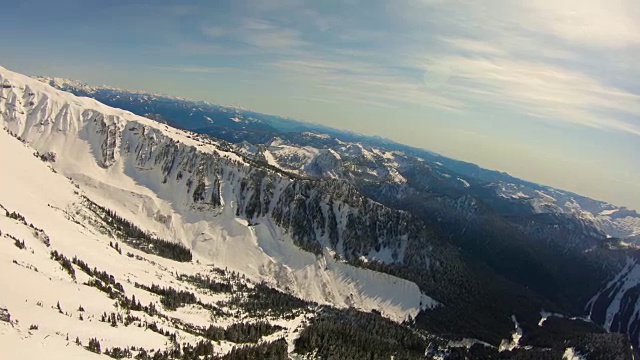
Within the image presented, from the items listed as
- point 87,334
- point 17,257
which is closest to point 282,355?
point 87,334

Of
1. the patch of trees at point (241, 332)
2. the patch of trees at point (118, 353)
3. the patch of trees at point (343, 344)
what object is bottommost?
the patch of trees at point (241, 332)

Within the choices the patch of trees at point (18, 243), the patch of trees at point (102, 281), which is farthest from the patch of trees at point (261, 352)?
the patch of trees at point (18, 243)

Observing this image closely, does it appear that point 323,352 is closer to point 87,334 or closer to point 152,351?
point 152,351

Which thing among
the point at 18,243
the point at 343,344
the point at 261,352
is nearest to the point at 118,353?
the point at 261,352

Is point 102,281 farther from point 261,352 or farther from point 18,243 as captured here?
point 261,352

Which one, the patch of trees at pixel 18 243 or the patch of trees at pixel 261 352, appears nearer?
the patch of trees at pixel 261 352

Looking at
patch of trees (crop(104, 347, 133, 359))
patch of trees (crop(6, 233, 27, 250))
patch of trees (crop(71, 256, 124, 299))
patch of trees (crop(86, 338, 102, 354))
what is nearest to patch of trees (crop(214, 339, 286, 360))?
patch of trees (crop(104, 347, 133, 359))

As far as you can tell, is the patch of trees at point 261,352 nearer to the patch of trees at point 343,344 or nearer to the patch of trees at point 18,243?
the patch of trees at point 343,344

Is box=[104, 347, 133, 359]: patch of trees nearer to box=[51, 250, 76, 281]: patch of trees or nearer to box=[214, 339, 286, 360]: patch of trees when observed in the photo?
box=[214, 339, 286, 360]: patch of trees
